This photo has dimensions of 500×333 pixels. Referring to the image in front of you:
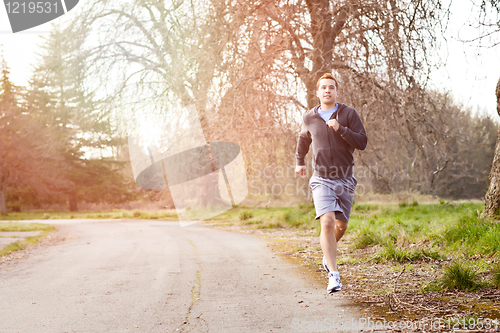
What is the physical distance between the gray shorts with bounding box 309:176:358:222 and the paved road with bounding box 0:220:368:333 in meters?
0.91

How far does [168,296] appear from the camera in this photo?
5.02 m

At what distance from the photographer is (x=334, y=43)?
1107 cm

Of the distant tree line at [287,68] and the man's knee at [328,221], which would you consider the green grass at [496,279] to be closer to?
the man's knee at [328,221]

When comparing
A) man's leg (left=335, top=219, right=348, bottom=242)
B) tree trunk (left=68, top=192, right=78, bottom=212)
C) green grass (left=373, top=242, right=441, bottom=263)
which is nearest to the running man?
man's leg (left=335, top=219, right=348, bottom=242)

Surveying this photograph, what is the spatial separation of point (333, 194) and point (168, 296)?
2166 millimetres

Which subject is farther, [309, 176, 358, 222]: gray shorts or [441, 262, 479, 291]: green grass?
[309, 176, 358, 222]: gray shorts

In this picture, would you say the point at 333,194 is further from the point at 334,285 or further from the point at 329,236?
the point at 334,285

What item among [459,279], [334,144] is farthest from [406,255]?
[334,144]

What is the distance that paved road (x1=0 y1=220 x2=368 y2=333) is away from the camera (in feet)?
12.8

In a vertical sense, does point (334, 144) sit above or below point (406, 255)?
above

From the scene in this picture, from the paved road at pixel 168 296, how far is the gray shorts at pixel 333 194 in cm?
91

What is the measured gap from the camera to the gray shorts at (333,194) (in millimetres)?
4637

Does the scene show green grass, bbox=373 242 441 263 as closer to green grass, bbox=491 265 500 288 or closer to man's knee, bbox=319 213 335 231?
green grass, bbox=491 265 500 288

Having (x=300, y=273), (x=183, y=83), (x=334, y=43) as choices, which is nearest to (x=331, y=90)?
(x=300, y=273)
